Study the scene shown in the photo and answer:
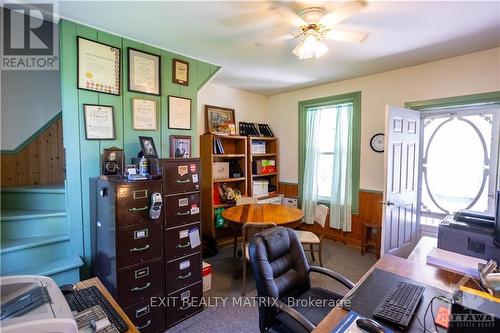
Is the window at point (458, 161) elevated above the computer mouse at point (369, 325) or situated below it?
above

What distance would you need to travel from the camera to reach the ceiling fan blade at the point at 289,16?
1930mm

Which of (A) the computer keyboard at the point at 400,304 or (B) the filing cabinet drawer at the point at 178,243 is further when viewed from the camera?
(B) the filing cabinet drawer at the point at 178,243

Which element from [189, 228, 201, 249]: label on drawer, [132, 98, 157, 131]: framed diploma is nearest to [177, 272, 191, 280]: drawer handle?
[189, 228, 201, 249]: label on drawer

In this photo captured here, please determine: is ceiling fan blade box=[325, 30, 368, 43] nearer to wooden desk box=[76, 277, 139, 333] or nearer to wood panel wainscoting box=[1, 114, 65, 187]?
wooden desk box=[76, 277, 139, 333]

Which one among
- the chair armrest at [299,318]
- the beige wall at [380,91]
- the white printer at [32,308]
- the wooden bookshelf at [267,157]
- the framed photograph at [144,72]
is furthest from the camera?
the wooden bookshelf at [267,157]

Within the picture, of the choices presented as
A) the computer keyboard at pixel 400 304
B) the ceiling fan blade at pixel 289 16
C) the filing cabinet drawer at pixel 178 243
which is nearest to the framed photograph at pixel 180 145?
the filing cabinet drawer at pixel 178 243

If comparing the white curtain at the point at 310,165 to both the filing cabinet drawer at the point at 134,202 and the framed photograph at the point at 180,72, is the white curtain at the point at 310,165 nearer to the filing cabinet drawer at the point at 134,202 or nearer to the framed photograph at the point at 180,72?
the framed photograph at the point at 180,72

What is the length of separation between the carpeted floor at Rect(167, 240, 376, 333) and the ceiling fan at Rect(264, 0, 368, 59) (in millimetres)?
2322

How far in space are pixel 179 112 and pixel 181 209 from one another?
3.69ft

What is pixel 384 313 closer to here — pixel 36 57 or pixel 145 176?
pixel 145 176

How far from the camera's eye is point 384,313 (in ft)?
3.68

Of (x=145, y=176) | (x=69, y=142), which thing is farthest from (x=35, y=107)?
(x=145, y=176)

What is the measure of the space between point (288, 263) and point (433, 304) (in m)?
0.81

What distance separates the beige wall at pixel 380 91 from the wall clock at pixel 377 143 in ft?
0.21
